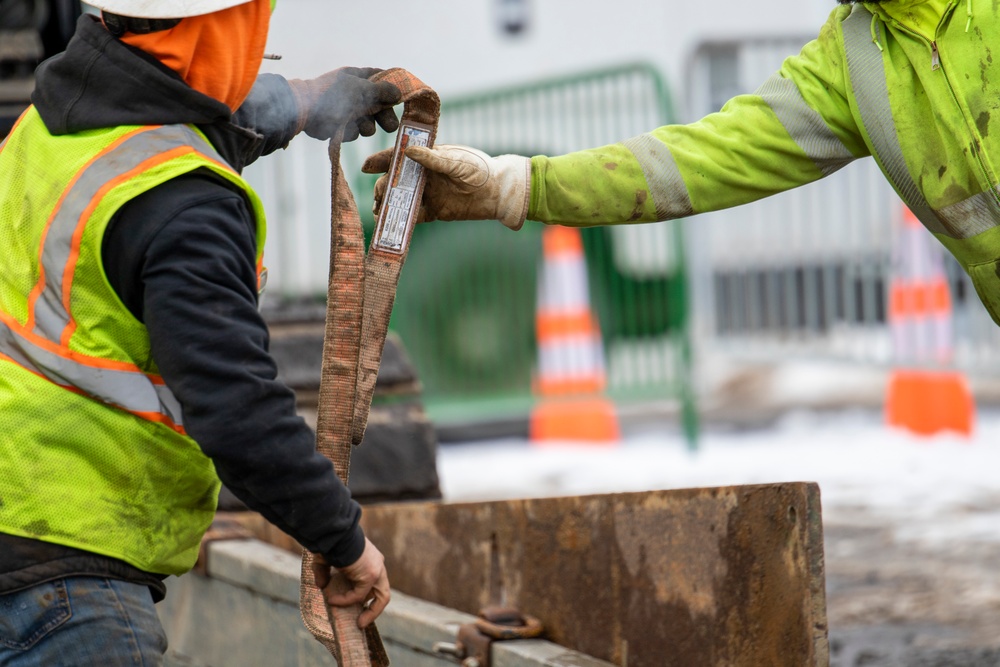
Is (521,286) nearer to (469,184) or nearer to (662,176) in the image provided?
(662,176)

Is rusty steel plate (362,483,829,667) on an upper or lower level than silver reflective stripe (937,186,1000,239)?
lower

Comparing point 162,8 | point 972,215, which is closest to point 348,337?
point 162,8

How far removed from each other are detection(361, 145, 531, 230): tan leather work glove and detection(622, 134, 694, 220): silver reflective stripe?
0.23 m

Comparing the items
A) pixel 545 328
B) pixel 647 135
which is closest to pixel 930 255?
pixel 545 328

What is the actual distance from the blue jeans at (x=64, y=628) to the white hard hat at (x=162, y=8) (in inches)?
29.6

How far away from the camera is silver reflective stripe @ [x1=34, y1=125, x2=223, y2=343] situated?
1.70m

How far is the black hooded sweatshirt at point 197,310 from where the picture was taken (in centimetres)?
164

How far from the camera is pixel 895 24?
2.32 meters

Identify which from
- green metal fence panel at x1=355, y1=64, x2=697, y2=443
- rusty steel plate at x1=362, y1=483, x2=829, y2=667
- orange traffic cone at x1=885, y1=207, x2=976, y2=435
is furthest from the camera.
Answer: green metal fence panel at x1=355, y1=64, x2=697, y2=443

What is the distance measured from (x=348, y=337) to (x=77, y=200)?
0.52m

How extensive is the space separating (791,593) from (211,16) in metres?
1.29

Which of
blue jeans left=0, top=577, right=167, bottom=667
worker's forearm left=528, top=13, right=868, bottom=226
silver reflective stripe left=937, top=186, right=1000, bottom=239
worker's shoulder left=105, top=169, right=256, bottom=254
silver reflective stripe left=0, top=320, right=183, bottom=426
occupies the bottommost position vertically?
blue jeans left=0, top=577, right=167, bottom=667

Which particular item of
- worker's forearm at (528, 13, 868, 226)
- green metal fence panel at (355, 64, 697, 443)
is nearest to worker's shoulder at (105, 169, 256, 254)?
worker's forearm at (528, 13, 868, 226)

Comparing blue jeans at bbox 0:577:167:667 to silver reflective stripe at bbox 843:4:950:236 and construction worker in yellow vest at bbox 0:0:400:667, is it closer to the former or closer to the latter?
construction worker in yellow vest at bbox 0:0:400:667
